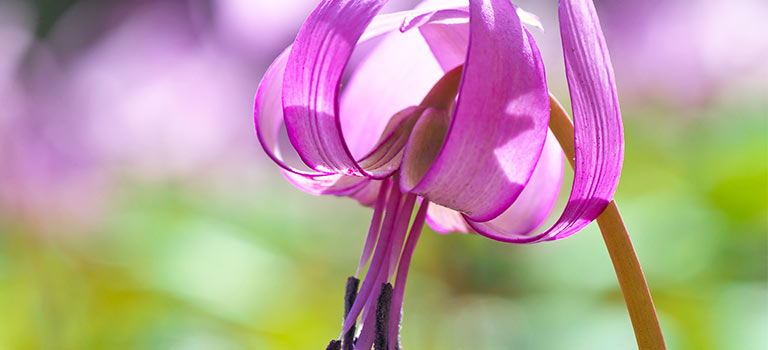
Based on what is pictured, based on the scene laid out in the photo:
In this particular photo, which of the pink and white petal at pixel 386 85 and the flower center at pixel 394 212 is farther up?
the pink and white petal at pixel 386 85

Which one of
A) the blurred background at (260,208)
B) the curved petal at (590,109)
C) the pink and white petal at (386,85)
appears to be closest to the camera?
the curved petal at (590,109)

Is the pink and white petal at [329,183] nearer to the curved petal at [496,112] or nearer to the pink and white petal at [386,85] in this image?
the pink and white petal at [386,85]

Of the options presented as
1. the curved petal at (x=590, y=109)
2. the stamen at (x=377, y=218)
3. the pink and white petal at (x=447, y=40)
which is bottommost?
the curved petal at (x=590, y=109)

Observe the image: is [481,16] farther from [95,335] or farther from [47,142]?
[47,142]

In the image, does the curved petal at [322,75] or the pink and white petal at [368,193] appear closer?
the curved petal at [322,75]

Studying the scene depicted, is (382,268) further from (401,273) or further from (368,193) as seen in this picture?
(368,193)

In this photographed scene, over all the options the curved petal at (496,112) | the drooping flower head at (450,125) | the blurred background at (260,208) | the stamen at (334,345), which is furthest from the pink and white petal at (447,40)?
the blurred background at (260,208)

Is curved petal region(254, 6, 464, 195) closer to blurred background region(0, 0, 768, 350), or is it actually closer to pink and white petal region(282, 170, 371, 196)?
pink and white petal region(282, 170, 371, 196)

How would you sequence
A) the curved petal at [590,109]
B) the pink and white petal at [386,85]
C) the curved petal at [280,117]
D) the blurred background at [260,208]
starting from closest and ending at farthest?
the curved petal at [590,109], the curved petal at [280,117], the pink and white petal at [386,85], the blurred background at [260,208]

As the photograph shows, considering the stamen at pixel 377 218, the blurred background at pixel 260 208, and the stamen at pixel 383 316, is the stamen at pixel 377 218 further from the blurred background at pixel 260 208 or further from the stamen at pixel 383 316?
the blurred background at pixel 260 208
